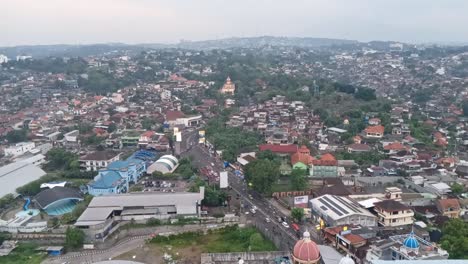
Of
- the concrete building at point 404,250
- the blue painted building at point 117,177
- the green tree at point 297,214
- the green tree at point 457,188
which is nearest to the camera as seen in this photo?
the concrete building at point 404,250

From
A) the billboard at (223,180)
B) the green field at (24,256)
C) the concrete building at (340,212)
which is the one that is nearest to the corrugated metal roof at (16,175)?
the green field at (24,256)

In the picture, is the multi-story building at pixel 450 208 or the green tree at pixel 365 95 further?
the green tree at pixel 365 95

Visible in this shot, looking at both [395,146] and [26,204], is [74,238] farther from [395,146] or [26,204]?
[395,146]

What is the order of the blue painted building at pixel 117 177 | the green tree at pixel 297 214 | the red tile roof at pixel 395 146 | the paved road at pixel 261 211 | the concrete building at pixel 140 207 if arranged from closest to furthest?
the paved road at pixel 261 211 → the concrete building at pixel 140 207 → the green tree at pixel 297 214 → the blue painted building at pixel 117 177 → the red tile roof at pixel 395 146

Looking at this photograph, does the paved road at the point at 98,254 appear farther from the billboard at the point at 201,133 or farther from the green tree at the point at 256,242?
the billboard at the point at 201,133

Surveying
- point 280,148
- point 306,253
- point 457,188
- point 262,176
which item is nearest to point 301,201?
point 262,176

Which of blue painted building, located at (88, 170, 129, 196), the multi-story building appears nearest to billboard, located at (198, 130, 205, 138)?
blue painted building, located at (88, 170, 129, 196)
